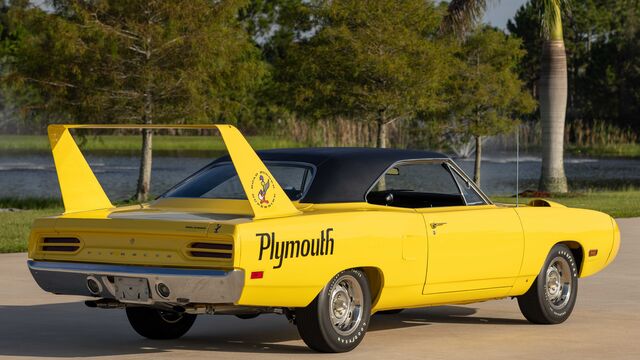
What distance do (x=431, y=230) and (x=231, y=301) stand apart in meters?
1.97

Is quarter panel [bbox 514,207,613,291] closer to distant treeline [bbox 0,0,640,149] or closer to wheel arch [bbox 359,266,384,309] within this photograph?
wheel arch [bbox 359,266,384,309]

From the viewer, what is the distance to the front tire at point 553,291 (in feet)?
38.8

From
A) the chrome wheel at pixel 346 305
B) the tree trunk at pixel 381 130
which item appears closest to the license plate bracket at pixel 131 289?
the chrome wheel at pixel 346 305

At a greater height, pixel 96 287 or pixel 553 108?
pixel 553 108

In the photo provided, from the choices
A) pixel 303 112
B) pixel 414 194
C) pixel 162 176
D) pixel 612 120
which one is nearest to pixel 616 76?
pixel 612 120

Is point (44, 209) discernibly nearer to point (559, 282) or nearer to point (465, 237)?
point (559, 282)

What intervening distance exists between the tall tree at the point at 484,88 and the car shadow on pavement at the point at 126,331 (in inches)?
1346

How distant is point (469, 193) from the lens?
11523mm

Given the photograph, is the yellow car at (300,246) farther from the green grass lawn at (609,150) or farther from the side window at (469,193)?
the green grass lawn at (609,150)

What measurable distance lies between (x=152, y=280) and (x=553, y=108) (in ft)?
97.1

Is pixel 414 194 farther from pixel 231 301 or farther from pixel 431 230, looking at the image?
pixel 231 301

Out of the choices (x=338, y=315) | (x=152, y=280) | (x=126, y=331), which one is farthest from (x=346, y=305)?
(x=126, y=331)

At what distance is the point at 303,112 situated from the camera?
135 feet

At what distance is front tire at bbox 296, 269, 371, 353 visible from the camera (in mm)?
9945
